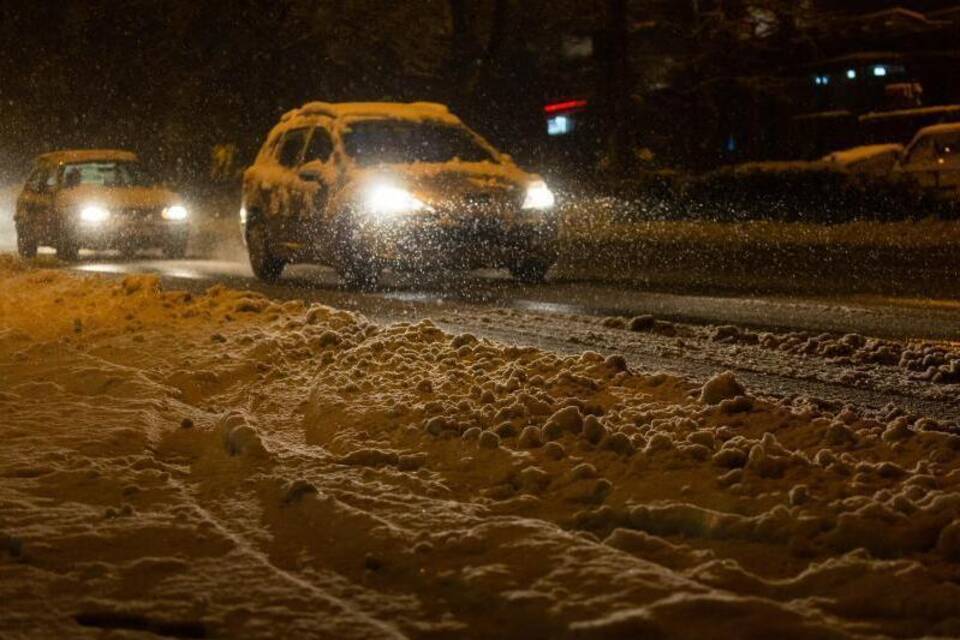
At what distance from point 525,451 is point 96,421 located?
248 centimetres

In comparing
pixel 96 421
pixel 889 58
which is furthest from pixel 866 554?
pixel 889 58

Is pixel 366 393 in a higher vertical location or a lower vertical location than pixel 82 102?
lower

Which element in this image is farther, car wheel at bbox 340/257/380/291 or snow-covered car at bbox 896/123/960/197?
snow-covered car at bbox 896/123/960/197

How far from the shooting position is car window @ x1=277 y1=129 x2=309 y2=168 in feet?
48.8

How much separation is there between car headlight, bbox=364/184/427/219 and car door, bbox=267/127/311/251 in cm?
146

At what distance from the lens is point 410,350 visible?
7883 millimetres

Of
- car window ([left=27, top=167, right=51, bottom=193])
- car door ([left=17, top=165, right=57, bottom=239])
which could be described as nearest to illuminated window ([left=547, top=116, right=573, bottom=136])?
car window ([left=27, top=167, right=51, bottom=193])

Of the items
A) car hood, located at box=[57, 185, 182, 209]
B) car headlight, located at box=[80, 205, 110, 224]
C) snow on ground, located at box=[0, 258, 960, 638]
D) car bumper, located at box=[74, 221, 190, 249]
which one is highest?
car hood, located at box=[57, 185, 182, 209]

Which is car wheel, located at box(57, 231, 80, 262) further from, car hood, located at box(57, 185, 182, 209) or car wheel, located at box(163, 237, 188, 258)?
car wheel, located at box(163, 237, 188, 258)

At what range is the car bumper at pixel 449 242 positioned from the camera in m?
13.0

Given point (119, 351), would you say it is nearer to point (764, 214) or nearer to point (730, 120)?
point (764, 214)

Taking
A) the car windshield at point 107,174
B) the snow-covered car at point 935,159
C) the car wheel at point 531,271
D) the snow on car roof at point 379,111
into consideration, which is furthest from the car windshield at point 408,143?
the snow-covered car at point 935,159

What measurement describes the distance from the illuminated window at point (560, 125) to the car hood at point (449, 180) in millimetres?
24912

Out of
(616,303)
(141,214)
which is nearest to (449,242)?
(616,303)
